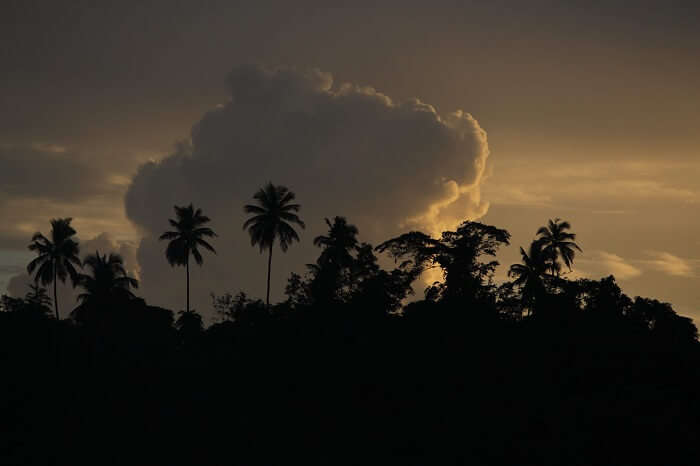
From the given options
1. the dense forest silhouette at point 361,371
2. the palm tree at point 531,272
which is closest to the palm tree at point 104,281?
the dense forest silhouette at point 361,371

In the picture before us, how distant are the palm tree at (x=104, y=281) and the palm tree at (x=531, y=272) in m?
41.9

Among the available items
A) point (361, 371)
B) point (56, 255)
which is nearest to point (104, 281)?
point (56, 255)

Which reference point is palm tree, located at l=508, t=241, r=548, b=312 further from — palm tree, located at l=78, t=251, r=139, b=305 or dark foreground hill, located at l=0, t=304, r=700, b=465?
palm tree, located at l=78, t=251, r=139, b=305

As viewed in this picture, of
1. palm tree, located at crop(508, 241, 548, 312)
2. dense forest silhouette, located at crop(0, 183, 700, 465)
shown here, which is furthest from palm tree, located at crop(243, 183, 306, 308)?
palm tree, located at crop(508, 241, 548, 312)

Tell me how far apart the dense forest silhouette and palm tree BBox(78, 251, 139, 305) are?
19cm

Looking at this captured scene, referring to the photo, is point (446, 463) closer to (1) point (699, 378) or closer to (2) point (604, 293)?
(1) point (699, 378)

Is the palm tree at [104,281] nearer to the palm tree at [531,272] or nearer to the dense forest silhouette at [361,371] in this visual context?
the dense forest silhouette at [361,371]

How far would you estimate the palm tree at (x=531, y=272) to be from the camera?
211 ft

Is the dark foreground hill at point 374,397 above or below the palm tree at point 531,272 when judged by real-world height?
below

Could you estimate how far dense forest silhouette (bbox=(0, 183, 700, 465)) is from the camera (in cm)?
3759

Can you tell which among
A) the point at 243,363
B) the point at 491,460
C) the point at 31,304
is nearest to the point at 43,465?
the point at 243,363

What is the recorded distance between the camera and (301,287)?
6938cm

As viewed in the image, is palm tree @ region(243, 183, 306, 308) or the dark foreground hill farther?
palm tree @ region(243, 183, 306, 308)

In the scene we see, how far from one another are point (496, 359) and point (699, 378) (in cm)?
1414
